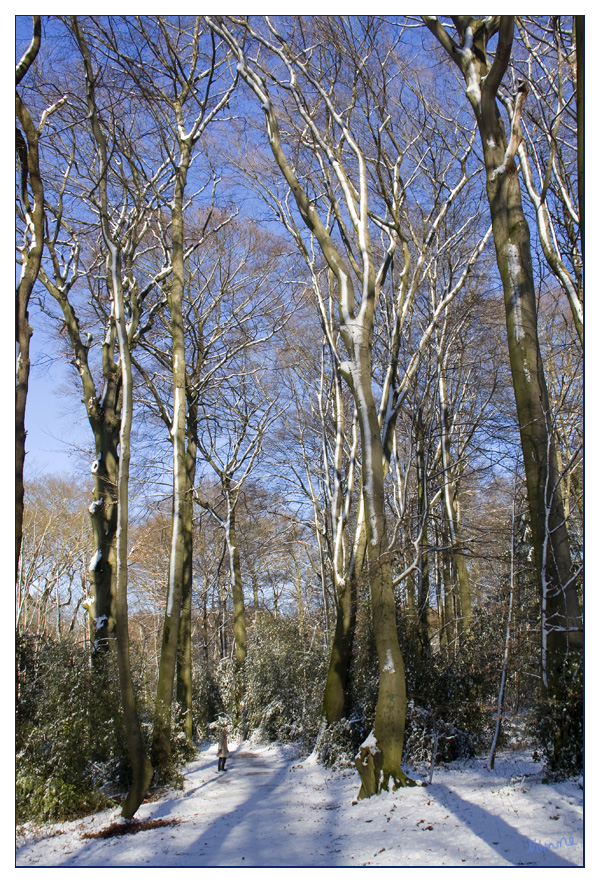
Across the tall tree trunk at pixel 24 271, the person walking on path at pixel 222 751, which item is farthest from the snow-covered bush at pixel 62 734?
the person walking on path at pixel 222 751

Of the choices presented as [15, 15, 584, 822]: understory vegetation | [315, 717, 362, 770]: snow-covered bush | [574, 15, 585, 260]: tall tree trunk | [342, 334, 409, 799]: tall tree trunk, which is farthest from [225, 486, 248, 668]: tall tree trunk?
[574, 15, 585, 260]: tall tree trunk

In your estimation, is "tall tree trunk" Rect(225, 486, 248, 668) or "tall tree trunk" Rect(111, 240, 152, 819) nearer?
"tall tree trunk" Rect(111, 240, 152, 819)

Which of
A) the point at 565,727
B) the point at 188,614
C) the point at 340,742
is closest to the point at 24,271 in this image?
the point at 565,727

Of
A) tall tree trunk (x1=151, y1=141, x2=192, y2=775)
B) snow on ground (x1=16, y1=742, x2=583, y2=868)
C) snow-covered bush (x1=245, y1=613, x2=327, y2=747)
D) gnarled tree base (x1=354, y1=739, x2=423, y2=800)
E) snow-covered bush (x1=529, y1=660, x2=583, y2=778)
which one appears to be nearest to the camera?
snow on ground (x1=16, y1=742, x2=583, y2=868)

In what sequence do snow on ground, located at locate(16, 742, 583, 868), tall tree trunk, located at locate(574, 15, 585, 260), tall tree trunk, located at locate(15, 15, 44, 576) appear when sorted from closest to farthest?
snow on ground, located at locate(16, 742, 583, 868)
tall tree trunk, located at locate(574, 15, 585, 260)
tall tree trunk, located at locate(15, 15, 44, 576)

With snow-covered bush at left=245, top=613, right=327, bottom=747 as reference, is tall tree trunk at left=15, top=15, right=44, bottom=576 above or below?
above

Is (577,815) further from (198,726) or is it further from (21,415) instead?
(198,726)

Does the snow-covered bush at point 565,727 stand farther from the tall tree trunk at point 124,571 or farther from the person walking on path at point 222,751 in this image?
the person walking on path at point 222,751

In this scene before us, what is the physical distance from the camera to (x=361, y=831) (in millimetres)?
4125

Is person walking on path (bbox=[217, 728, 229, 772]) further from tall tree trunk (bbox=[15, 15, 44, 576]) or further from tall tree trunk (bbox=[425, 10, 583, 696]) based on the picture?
tall tree trunk (bbox=[15, 15, 44, 576])

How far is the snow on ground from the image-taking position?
11.1 ft

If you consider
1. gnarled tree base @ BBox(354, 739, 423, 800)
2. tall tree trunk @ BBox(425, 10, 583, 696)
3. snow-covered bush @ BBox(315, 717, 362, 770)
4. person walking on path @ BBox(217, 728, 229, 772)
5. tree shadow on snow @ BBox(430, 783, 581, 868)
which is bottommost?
person walking on path @ BBox(217, 728, 229, 772)
